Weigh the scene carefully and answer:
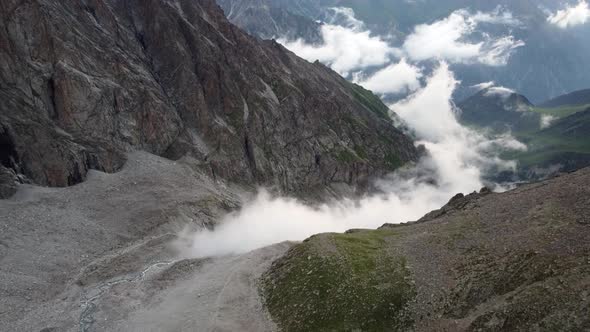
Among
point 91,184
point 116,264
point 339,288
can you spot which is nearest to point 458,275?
point 339,288

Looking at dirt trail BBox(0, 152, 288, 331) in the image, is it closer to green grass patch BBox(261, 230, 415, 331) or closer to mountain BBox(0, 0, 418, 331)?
mountain BBox(0, 0, 418, 331)

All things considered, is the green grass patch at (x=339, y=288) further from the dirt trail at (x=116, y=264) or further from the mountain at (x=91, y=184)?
the mountain at (x=91, y=184)

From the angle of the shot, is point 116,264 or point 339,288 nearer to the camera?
point 339,288

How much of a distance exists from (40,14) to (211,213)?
83.6 m

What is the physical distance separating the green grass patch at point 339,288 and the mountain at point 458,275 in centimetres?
15

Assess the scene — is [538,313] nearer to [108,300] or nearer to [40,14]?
[108,300]

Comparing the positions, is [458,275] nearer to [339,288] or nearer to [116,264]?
[339,288]

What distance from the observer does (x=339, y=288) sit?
72.2 m

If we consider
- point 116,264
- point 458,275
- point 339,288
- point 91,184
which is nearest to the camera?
point 458,275

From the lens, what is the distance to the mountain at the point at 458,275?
54469mm

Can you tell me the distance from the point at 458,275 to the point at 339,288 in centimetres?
1622

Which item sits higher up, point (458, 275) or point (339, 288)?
point (339, 288)

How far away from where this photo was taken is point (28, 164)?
134875 millimetres

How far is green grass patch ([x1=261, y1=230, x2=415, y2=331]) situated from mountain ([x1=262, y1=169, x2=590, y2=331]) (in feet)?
0.48
